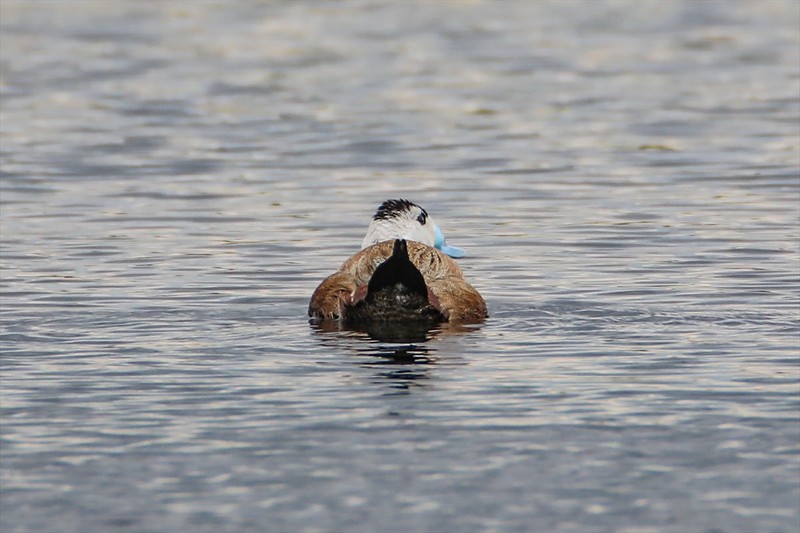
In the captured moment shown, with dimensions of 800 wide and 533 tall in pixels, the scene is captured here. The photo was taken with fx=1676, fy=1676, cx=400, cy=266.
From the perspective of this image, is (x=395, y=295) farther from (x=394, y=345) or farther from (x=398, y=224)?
(x=398, y=224)

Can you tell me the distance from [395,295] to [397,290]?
45 millimetres

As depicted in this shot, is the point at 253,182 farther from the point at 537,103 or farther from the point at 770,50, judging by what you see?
the point at 770,50

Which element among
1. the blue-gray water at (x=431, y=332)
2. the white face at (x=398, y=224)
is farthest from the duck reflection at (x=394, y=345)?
the white face at (x=398, y=224)

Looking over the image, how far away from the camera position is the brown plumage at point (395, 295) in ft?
33.3

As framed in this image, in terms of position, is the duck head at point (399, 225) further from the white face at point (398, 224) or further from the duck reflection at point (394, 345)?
the duck reflection at point (394, 345)

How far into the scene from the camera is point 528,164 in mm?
18312

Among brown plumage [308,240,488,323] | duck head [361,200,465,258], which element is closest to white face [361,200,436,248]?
duck head [361,200,465,258]

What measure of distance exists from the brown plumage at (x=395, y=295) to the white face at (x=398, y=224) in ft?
1.96

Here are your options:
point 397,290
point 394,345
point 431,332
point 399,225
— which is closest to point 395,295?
point 397,290

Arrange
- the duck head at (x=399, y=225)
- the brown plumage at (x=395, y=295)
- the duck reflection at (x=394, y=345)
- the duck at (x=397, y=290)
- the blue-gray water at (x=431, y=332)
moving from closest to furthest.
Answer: the blue-gray water at (x=431, y=332) < the duck reflection at (x=394, y=345) < the duck at (x=397, y=290) < the brown plumage at (x=395, y=295) < the duck head at (x=399, y=225)

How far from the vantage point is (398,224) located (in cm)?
1205

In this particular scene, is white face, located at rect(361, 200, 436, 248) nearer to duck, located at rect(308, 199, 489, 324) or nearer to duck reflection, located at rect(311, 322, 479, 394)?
duck, located at rect(308, 199, 489, 324)

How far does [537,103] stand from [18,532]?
17384 mm

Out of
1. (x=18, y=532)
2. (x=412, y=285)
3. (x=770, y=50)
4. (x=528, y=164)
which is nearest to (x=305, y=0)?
(x=770, y=50)
